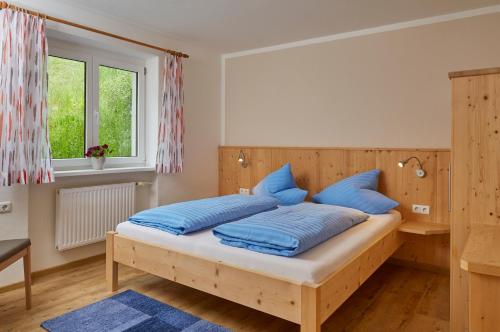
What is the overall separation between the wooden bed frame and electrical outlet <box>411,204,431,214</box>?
70cm

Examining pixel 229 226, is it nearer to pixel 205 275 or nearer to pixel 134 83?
pixel 205 275

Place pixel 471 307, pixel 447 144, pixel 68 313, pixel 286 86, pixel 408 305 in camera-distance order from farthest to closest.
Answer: pixel 286 86, pixel 447 144, pixel 408 305, pixel 68 313, pixel 471 307

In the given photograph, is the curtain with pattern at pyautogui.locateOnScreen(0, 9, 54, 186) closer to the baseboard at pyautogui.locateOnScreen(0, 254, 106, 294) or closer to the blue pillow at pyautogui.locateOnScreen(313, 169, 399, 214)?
the baseboard at pyautogui.locateOnScreen(0, 254, 106, 294)

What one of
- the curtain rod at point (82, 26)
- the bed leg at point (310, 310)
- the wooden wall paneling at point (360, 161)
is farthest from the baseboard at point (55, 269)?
the wooden wall paneling at point (360, 161)

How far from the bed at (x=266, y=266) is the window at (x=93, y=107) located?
1138 mm

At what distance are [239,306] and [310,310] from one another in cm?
90

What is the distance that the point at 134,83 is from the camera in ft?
13.0

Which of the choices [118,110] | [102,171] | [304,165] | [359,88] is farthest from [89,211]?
[359,88]

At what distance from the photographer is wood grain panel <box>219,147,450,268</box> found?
129 inches

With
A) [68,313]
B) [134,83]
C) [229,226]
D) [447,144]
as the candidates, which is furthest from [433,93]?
[68,313]

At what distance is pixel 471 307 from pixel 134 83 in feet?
11.9

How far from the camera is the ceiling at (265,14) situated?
303 cm

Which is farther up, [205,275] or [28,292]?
[205,275]

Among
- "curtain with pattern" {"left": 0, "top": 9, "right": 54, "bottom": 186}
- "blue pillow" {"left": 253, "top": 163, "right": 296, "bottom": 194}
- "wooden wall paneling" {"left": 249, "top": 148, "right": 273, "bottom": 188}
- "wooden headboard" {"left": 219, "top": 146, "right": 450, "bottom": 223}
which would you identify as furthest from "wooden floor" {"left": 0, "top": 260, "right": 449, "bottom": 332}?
"wooden wall paneling" {"left": 249, "top": 148, "right": 273, "bottom": 188}
